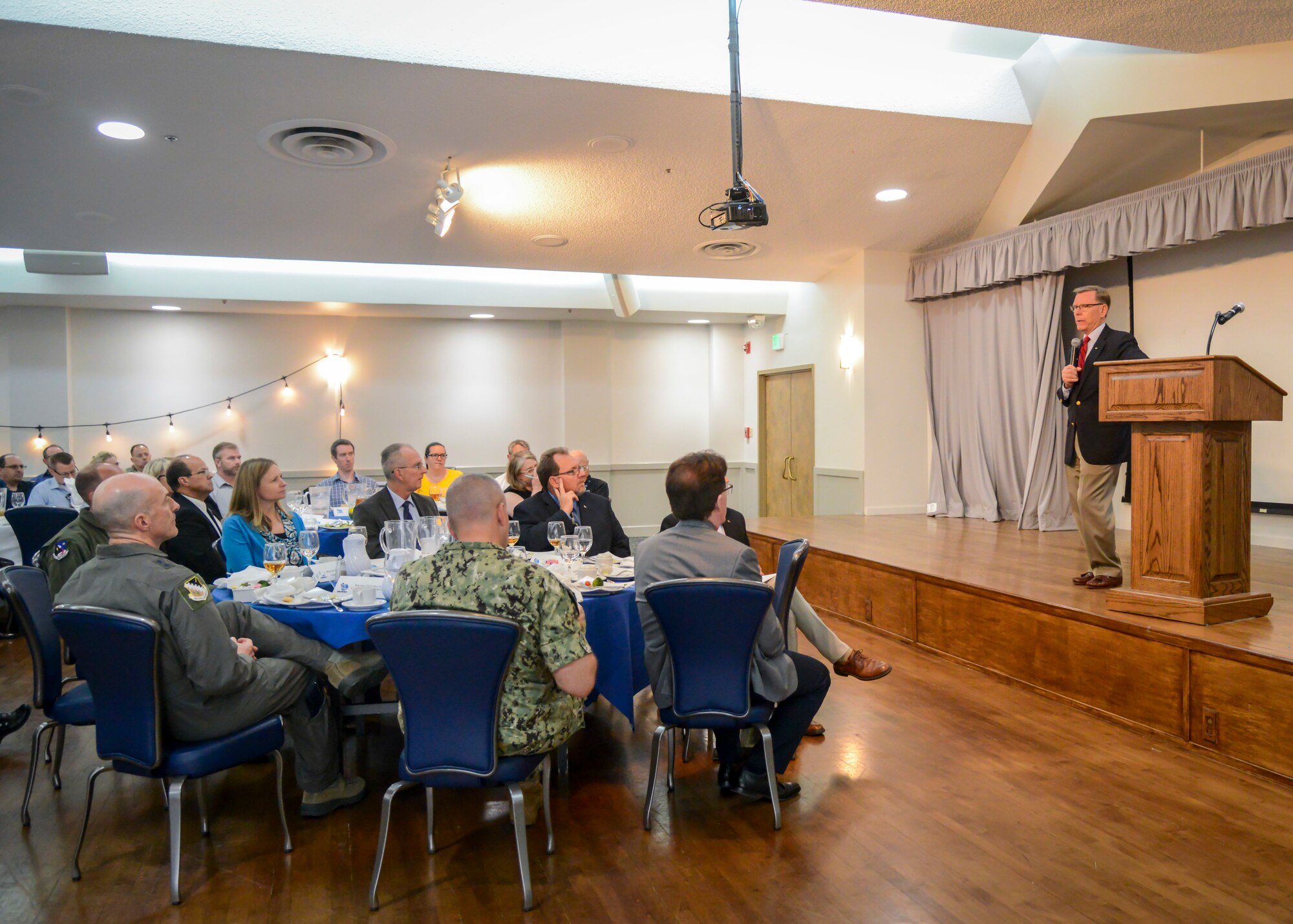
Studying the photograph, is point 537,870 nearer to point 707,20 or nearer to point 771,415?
point 707,20

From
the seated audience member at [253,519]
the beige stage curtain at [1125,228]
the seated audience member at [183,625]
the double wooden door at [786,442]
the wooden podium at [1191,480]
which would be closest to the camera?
the seated audience member at [183,625]

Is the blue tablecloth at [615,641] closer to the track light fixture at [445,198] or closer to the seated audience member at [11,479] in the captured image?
the track light fixture at [445,198]

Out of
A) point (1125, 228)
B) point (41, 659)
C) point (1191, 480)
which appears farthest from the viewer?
point (1125, 228)

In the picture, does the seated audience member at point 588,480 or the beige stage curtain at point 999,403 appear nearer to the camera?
the seated audience member at point 588,480

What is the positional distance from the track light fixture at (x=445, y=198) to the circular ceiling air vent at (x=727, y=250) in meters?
2.56

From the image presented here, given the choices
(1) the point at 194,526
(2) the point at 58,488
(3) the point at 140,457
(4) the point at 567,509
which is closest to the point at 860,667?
(4) the point at 567,509

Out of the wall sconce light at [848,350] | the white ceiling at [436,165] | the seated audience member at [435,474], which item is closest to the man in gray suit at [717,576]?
the white ceiling at [436,165]

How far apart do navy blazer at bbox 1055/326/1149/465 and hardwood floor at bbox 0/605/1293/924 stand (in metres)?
1.51

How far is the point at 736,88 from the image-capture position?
453 centimetres

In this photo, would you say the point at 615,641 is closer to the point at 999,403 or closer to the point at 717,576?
the point at 717,576

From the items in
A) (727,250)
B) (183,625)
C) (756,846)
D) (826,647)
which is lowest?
(756,846)

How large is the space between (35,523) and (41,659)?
3209mm

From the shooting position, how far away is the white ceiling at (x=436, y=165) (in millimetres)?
4266

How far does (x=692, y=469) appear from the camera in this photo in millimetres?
2814
